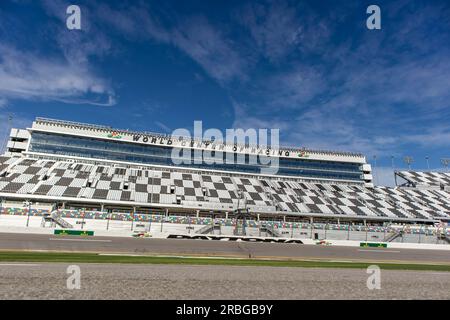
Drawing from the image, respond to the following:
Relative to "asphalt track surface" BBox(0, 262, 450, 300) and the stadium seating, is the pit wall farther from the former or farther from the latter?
"asphalt track surface" BBox(0, 262, 450, 300)

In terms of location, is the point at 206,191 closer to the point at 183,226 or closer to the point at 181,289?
the point at 183,226

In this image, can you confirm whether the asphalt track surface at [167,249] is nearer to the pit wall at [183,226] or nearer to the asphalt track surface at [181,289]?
the asphalt track surface at [181,289]

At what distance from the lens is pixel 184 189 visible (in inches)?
1870

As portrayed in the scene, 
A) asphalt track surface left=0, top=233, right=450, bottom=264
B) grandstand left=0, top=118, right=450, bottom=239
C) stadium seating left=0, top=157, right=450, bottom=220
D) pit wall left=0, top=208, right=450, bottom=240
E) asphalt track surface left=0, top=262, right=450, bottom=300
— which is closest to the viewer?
asphalt track surface left=0, top=262, right=450, bottom=300

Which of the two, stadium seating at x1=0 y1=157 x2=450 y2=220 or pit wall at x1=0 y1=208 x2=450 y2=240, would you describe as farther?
stadium seating at x1=0 y1=157 x2=450 y2=220

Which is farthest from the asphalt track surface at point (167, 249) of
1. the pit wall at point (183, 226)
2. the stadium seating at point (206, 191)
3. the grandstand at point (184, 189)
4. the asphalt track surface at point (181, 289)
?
the stadium seating at point (206, 191)

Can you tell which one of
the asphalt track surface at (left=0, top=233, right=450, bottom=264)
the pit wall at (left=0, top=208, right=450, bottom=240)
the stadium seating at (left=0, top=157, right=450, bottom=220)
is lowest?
the asphalt track surface at (left=0, top=233, right=450, bottom=264)

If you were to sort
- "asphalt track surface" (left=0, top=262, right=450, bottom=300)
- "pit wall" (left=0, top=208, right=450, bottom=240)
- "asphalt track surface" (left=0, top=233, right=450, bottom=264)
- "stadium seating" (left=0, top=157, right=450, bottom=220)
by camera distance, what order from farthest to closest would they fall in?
"stadium seating" (left=0, top=157, right=450, bottom=220) → "pit wall" (left=0, top=208, right=450, bottom=240) → "asphalt track surface" (left=0, top=233, right=450, bottom=264) → "asphalt track surface" (left=0, top=262, right=450, bottom=300)

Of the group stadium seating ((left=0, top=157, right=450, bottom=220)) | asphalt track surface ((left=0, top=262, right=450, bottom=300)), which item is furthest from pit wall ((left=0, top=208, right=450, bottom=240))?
asphalt track surface ((left=0, top=262, right=450, bottom=300))

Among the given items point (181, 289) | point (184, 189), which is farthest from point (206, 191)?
point (181, 289)

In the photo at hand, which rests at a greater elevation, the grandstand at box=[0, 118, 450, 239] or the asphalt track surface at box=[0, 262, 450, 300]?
the grandstand at box=[0, 118, 450, 239]

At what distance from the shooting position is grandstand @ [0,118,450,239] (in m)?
37.6

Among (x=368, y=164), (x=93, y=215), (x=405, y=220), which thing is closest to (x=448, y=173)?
(x=368, y=164)
